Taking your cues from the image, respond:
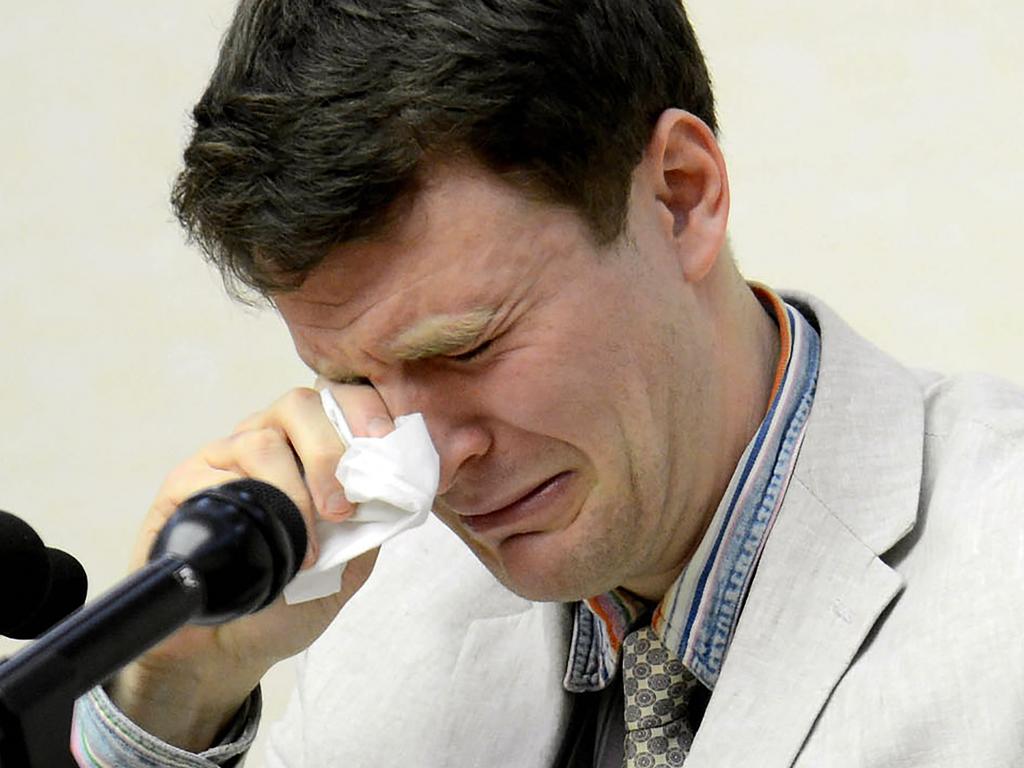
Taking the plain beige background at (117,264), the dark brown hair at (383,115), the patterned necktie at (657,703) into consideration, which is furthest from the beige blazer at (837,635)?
the plain beige background at (117,264)

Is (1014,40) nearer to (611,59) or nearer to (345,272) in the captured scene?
(611,59)

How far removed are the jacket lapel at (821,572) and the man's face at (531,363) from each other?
0.11 meters

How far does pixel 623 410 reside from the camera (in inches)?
56.7

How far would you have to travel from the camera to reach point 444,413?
142 centimetres

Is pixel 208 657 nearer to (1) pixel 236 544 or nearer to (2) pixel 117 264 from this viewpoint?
(1) pixel 236 544

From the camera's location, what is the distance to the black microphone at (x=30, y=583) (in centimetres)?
113

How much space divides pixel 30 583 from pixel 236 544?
26 cm

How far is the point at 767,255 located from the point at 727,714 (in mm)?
1134

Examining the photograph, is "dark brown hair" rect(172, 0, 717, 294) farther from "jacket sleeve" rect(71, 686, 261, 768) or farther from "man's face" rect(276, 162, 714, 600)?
"jacket sleeve" rect(71, 686, 261, 768)

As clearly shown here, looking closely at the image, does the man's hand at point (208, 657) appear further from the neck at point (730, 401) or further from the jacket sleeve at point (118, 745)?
the neck at point (730, 401)

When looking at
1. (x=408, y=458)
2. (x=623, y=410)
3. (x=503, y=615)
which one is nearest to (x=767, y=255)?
(x=503, y=615)

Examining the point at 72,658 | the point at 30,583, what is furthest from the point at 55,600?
the point at 72,658

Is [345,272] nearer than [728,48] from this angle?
Yes

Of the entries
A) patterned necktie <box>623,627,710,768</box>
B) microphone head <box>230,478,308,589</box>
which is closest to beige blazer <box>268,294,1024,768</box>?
patterned necktie <box>623,627,710,768</box>
